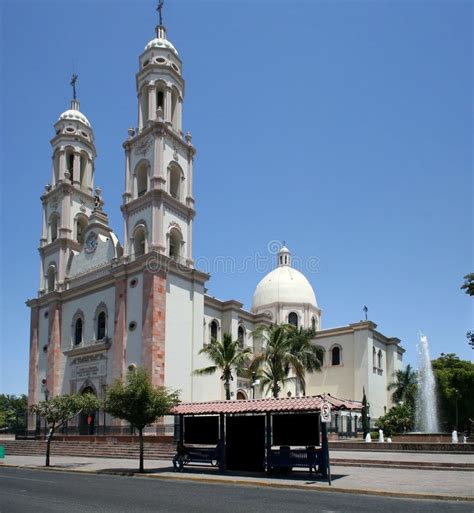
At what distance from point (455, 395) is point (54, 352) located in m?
34.6

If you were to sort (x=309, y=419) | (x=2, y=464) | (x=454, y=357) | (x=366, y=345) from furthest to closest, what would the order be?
(x=454, y=357) < (x=366, y=345) < (x=2, y=464) < (x=309, y=419)

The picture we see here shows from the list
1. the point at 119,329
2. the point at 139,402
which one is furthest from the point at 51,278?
the point at 139,402

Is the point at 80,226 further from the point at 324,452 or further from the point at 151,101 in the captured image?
the point at 324,452

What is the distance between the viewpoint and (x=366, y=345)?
50.7m

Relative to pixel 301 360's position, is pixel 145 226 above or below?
above

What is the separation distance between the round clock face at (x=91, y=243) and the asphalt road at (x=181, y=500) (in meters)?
29.7

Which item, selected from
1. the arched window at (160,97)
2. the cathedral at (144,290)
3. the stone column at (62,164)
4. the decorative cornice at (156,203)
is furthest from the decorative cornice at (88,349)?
the arched window at (160,97)

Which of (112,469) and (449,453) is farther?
(449,453)

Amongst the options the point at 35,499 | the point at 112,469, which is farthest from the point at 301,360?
the point at 35,499

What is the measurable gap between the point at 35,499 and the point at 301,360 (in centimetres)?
2685

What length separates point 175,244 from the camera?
43.2 meters

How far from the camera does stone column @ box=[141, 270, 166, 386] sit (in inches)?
1469

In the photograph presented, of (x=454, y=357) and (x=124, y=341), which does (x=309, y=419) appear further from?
(x=454, y=357)

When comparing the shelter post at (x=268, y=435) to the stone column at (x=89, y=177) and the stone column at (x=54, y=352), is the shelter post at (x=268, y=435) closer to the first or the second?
the stone column at (x=54, y=352)
